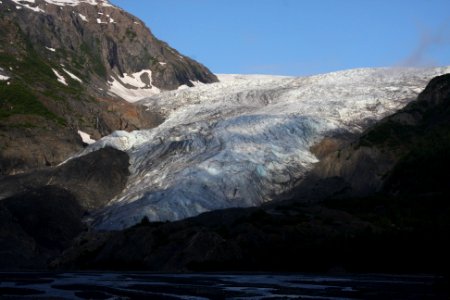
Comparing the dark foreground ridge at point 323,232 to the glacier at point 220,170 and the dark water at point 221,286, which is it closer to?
the glacier at point 220,170

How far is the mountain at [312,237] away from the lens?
379 feet

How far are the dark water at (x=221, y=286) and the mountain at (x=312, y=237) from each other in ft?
34.2

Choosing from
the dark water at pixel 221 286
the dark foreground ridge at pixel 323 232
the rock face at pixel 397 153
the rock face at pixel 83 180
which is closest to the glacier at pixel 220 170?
the rock face at pixel 83 180

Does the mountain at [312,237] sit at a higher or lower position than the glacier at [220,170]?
lower

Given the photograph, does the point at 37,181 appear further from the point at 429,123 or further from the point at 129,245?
the point at 429,123

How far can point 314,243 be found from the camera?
403ft

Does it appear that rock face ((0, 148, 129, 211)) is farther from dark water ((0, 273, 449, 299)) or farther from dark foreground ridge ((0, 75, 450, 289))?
dark water ((0, 273, 449, 299))

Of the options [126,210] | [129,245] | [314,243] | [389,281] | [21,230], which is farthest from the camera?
[126,210]

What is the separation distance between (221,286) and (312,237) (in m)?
40.2

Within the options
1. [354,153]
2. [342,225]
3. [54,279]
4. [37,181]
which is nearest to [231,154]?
[354,153]

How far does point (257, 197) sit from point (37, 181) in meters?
47.4

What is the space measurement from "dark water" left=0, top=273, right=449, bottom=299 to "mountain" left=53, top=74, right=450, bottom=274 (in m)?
10.4

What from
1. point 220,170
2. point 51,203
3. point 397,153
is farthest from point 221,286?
point 397,153

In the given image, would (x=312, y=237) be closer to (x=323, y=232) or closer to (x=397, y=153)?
(x=323, y=232)
